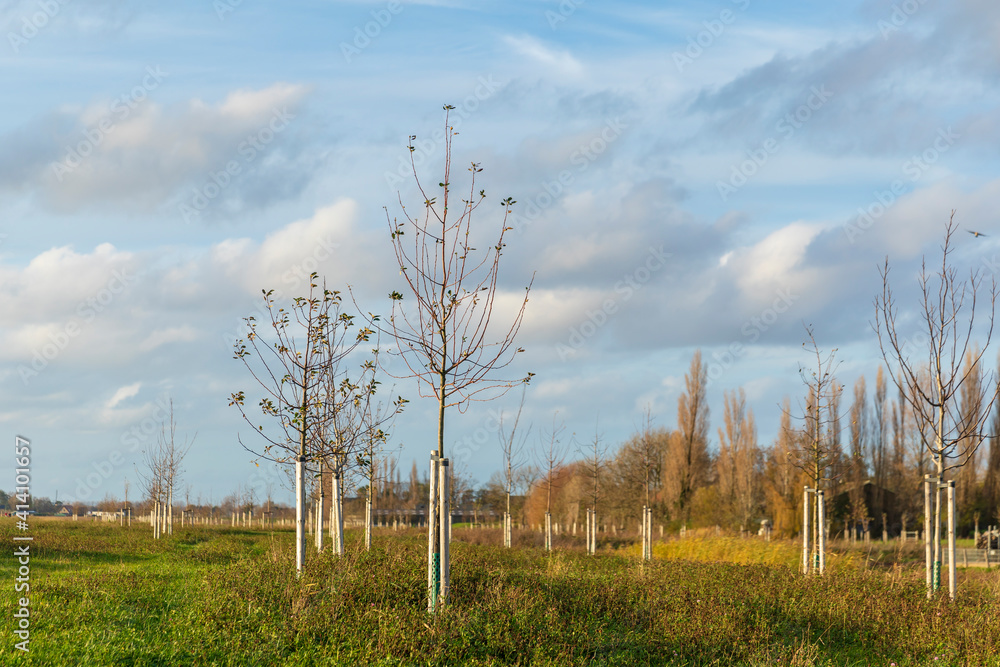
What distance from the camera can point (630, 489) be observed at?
39.9 meters

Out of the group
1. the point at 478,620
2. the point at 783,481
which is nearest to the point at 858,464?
the point at 783,481

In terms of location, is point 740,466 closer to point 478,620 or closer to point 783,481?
point 783,481

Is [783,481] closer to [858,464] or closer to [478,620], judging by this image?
[858,464]

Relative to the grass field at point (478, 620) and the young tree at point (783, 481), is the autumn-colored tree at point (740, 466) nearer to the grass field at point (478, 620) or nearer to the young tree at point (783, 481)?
the young tree at point (783, 481)

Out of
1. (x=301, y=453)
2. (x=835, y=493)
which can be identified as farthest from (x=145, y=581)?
(x=835, y=493)

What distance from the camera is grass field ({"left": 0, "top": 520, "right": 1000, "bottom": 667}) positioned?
7.55 metres

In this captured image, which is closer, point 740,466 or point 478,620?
point 478,620

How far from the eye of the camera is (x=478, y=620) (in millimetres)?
8141

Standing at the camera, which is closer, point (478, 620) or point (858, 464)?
point (478, 620)

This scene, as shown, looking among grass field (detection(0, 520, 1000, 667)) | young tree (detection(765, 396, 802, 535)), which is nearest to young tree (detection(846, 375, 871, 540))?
young tree (detection(765, 396, 802, 535))

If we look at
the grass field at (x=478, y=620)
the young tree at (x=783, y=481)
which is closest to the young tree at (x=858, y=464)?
the young tree at (x=783, y=481)

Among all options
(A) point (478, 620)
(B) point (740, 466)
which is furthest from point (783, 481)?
(A) point (478, 620)

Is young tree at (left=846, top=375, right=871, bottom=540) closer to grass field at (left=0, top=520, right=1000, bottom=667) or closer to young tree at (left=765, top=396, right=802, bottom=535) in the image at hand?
young tree at (left=765, top=396, right=802, bottom=535)

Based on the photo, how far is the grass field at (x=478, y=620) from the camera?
7555 mm
